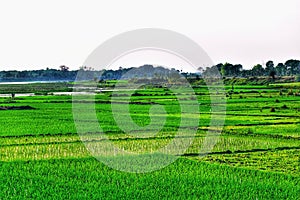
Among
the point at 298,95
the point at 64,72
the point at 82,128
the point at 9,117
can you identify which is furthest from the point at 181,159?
the point at 64,72

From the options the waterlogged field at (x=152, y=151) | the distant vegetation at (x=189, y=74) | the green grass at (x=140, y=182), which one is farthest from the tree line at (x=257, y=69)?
the green grass at (x=140, y=182)

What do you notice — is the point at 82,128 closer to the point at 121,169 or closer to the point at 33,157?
the point at 33,157

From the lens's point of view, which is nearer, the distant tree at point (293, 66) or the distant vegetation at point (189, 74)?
the distant vegetation at point (189, 74)

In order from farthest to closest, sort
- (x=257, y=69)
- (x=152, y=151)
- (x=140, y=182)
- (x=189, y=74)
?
(x=257, y=69)
(x=189, y=74)
(x=152, y=151)
(x=140, y=182)

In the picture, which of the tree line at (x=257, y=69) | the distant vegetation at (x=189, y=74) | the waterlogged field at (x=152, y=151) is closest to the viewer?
the waterlogged field at (x=152, y=151)

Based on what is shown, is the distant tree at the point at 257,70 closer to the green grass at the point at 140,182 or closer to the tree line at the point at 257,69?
the tree line at the point at 257,69

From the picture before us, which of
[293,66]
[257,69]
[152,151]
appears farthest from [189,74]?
[152,151]

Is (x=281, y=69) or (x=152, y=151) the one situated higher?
(x=281, y=69)

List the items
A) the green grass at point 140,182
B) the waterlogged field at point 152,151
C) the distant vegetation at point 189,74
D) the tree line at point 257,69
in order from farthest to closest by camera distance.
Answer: the tree line at point 257,69 → the distant vegetation at point 189,74 → the waterlogged field at point 152,151 → the green grass at point 140,182

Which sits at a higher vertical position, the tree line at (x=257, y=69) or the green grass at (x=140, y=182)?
the tree line at (x=257, y=69)

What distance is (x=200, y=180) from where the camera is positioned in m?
6.59

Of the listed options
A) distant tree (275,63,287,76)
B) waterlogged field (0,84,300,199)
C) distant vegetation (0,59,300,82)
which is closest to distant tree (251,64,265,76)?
distant vegetation (0,59,300,82)

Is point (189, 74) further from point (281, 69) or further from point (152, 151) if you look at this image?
point (152, 151)

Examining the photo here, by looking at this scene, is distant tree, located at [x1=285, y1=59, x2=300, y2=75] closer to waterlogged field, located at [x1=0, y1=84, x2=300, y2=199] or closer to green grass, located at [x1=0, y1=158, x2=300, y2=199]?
waterlogged field, located at [x1=0, y1=84, x2=300, y2=199]
